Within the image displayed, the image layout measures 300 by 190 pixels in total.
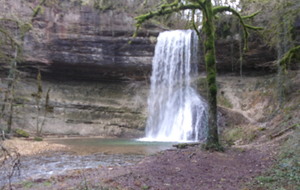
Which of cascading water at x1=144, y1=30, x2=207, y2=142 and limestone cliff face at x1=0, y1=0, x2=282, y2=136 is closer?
cascading water at x1=144, y1=30, x2=207, y2=142

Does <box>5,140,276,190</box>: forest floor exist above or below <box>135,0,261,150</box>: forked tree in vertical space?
below

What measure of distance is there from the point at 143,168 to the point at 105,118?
65.2 ft

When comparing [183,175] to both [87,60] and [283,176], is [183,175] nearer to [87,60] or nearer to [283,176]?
[283,176]

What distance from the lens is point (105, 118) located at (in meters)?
26.4

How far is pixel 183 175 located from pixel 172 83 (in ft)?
61.8

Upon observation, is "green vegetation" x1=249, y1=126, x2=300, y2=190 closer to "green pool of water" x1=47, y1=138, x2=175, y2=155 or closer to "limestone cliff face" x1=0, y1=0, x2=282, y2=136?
"green pool of water" x1=47, y1=138, x2=175, y2=155

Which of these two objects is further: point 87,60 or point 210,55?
point 87,60

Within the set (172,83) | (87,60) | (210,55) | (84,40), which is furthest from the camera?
(87,60)

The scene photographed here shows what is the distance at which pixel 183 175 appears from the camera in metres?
6.27

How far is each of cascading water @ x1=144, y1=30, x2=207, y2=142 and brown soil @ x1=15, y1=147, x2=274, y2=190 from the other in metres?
14.1

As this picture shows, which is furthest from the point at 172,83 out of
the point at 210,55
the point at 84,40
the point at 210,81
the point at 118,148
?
the point at 210,81

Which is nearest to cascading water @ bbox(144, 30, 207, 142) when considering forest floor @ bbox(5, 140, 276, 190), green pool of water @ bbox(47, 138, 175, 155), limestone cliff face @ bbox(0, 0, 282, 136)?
limestone cliff face @ bbox(0, 0, 282, 136)

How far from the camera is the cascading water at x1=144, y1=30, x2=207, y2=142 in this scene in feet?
75.0

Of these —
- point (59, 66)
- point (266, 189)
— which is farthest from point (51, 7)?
point (266, 189)
